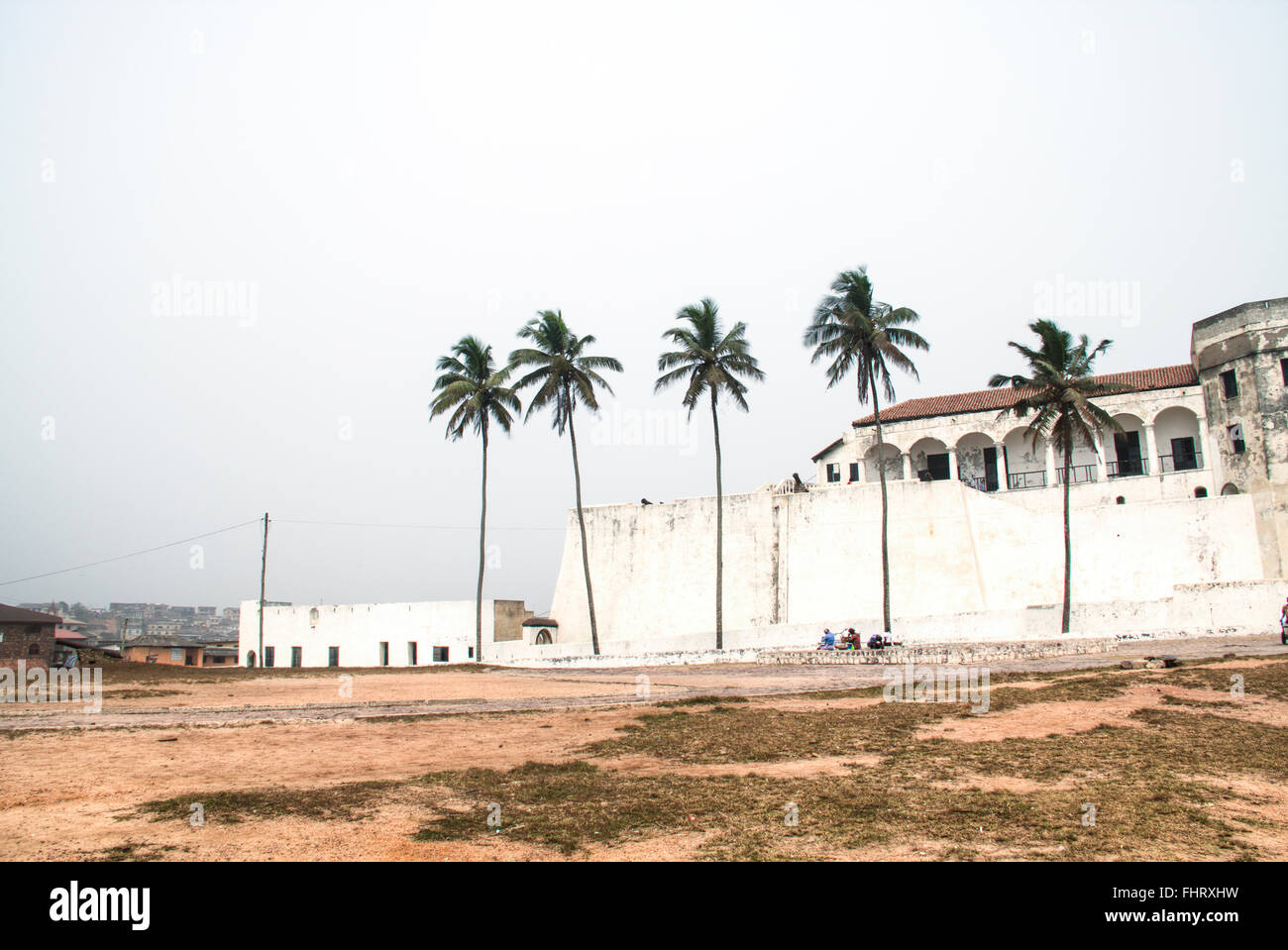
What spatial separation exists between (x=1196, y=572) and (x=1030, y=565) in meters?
5.91

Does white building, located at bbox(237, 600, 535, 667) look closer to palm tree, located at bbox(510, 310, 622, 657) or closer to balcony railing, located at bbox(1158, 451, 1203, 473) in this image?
palm tree, located at bbox(510, 310, 622, 657)

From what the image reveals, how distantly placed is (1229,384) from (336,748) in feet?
127

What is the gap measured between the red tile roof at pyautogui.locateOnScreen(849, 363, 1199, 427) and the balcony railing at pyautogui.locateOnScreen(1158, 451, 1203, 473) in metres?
3.48

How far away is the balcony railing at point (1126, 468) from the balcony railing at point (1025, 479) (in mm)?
3006

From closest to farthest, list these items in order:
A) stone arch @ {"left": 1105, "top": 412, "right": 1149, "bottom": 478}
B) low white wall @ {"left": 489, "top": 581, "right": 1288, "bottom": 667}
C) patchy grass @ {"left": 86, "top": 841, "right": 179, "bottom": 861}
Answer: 1. patchy grass @ {"left": 86, "top": 841, "right": 179, "bottom": 861}
2. low white wall @ {"left": 489, "top": 581, "right": 1288, "bottom": 667}
3. stone arch @ {"left": 1105, "top": 412, "right": 1149, "bottom": 478}

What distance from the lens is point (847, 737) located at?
11.0 meters

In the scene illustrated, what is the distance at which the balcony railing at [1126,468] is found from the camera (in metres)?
39.9

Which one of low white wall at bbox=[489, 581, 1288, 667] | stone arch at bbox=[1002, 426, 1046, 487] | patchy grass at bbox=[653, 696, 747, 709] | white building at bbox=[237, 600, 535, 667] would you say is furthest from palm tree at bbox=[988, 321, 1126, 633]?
white building at bbox=[237, 600, 535, 667]

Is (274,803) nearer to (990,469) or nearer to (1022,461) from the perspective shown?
(1022,461)

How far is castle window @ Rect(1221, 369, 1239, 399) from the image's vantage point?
34562 millimetres

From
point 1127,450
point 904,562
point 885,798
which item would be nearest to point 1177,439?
point 1127,450
